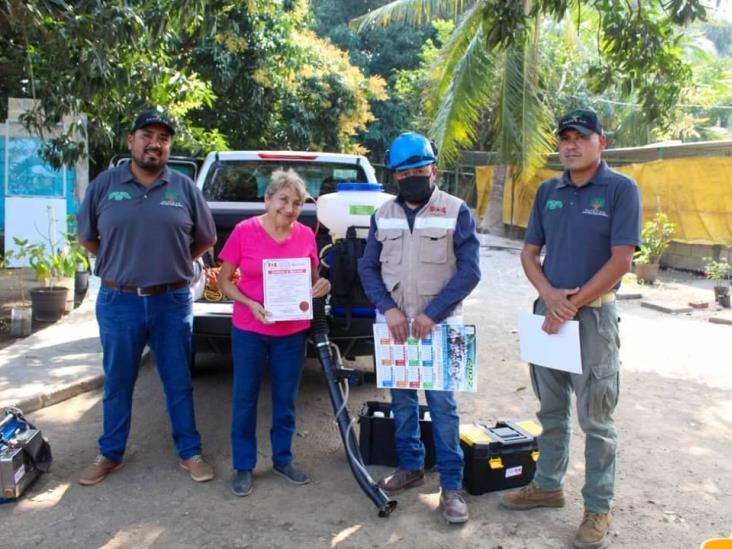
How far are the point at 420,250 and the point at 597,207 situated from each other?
86 cm

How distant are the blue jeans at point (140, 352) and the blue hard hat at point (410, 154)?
1.45 meters

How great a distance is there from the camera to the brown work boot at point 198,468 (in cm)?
383

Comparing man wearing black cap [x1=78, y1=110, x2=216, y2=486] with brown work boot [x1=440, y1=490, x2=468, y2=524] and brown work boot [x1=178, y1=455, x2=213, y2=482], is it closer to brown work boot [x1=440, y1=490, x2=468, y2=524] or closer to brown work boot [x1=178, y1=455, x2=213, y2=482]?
brown work boot [x1=178, y1=455, x2=213, y2=482]

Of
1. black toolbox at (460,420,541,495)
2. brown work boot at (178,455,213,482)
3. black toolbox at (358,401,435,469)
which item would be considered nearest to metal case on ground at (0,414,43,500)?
brown work boot at (178,455,213,482)

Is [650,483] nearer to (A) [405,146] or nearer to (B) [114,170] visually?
(A) [405,146]

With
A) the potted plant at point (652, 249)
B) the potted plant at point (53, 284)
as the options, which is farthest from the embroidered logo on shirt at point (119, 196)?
the potted plant at point (652, 249)

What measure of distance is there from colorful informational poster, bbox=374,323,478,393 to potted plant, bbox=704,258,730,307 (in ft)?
24.4

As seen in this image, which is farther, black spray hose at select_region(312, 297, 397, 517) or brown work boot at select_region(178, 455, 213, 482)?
brown work boot at select_region(178, 455, 213, 482)

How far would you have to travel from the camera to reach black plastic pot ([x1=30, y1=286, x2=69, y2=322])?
755 cm

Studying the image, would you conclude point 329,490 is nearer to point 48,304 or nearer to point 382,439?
point 382,439

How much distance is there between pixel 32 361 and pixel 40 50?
261 cm

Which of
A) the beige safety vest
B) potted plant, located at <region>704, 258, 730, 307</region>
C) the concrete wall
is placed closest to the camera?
the beige safety vest

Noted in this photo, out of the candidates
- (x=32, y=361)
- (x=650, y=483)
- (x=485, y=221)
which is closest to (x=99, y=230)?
(x=32, y=361)

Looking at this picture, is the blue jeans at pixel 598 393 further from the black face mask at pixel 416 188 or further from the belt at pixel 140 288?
the belt at pixel 140 288
